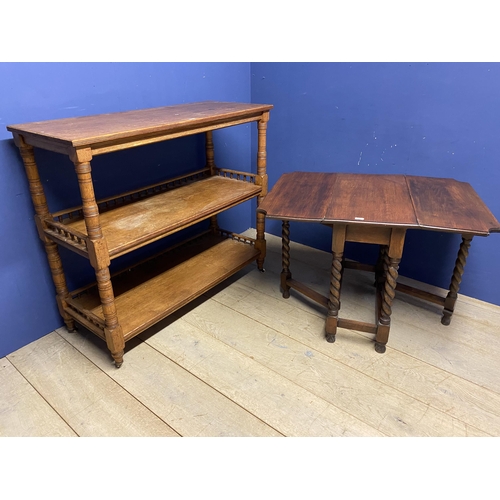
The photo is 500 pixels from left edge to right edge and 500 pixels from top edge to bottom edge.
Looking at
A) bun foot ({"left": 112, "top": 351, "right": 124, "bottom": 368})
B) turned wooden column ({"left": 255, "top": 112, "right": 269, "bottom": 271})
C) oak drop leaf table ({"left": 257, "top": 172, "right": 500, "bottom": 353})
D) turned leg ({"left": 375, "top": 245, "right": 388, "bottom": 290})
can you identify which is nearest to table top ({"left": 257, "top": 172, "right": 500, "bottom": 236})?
oak drop leaf table ({"left": 257, "top": 172, "right": 500, "bottom": 353})

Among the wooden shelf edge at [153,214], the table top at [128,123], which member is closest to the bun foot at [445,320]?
the wooden shelf edge at [153,214]

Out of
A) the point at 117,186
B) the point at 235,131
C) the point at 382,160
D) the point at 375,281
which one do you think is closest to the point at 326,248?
the point at 375,281

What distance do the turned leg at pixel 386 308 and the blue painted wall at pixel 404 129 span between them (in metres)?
0.78

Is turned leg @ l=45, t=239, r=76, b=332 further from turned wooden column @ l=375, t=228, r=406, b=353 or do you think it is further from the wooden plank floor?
turned wooden column @ l=375, t=228, r=406, b=353

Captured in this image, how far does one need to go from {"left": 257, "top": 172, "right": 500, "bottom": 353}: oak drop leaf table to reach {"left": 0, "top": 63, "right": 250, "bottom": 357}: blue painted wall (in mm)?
850

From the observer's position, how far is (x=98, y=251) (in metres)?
1.64

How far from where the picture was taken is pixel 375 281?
256cm

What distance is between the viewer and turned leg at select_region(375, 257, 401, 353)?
6.08 ft

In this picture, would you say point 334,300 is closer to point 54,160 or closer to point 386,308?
point 386,308

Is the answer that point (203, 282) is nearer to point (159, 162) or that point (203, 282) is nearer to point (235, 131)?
point (159, 162)

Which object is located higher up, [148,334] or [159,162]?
[159,162]

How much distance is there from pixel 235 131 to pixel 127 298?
4.90 ft

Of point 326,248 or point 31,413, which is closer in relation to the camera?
point 31,413
